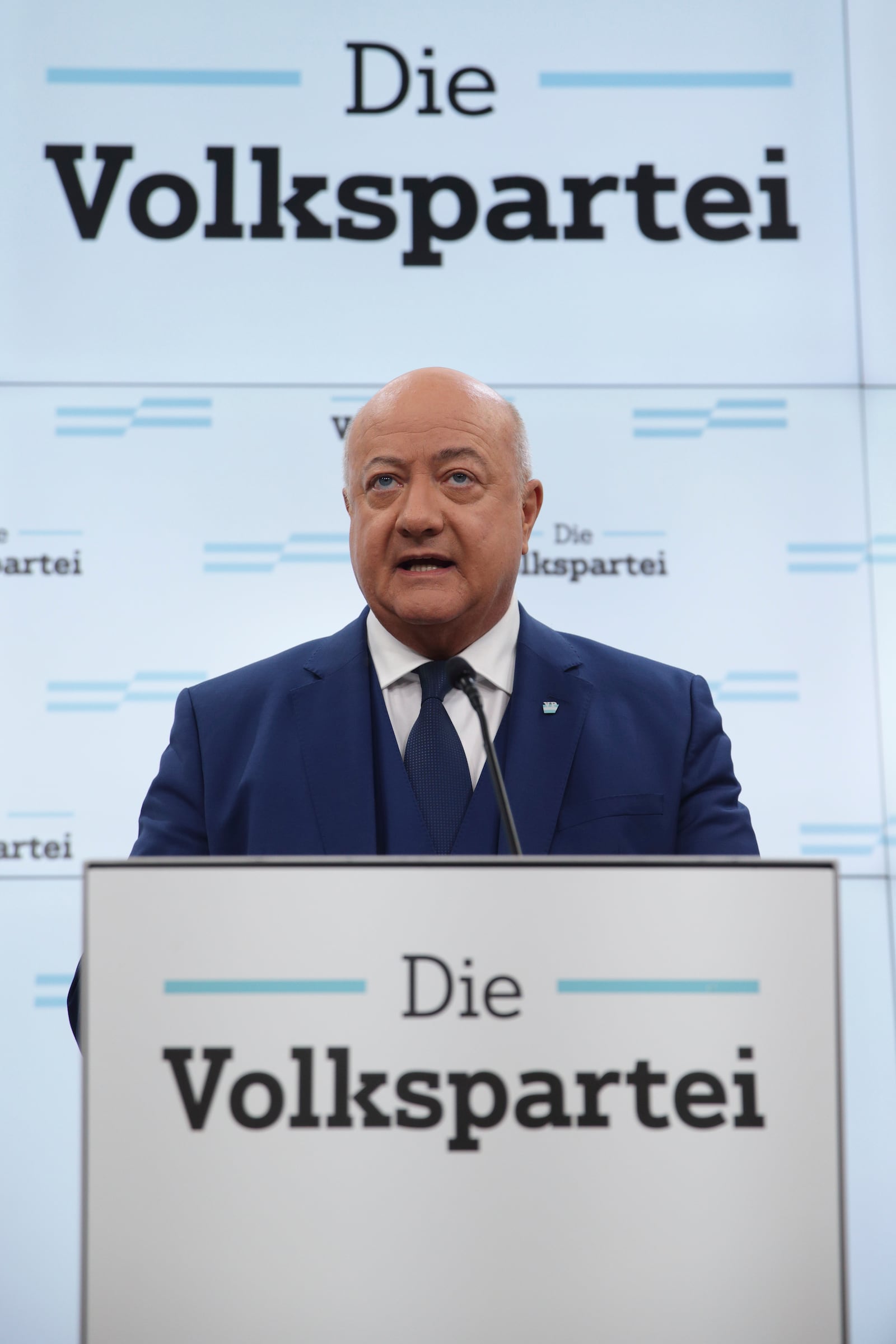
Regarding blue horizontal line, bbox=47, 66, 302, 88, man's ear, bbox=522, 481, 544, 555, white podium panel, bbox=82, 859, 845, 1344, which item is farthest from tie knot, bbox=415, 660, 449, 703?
blue horizontal line, bbox=47, 66, 302, 88

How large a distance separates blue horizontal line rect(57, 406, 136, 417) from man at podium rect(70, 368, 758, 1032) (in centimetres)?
111

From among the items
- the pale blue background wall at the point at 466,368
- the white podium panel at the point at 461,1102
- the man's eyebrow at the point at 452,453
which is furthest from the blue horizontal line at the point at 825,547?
the white podium panel at the point at 461,1102

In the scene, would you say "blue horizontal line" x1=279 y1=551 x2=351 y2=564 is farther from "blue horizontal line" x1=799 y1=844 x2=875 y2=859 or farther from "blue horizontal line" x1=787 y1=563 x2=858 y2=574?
A: "blue horizontal line" x1=799 y1=844 x2=875 y2=859

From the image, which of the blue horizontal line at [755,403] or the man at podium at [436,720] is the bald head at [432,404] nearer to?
the man at podium at [436,720]

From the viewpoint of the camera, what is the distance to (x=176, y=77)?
2.91 m

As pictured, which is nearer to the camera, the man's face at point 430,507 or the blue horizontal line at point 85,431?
the man's face at point 430,507

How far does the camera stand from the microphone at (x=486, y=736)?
1220 mm

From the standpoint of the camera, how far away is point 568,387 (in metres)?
2.89

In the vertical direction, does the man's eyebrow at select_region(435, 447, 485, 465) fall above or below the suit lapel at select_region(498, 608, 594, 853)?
above

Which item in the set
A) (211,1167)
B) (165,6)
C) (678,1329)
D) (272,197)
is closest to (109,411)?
(272,197)

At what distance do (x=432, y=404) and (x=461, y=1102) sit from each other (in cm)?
111

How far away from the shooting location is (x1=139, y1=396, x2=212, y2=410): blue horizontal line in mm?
2863

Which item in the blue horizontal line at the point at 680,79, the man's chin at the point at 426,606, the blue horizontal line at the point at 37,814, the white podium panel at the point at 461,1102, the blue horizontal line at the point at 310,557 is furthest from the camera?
the blue horizontal line at the point at 680,79

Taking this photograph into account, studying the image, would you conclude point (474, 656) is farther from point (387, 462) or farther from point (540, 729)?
point (387, 462)
